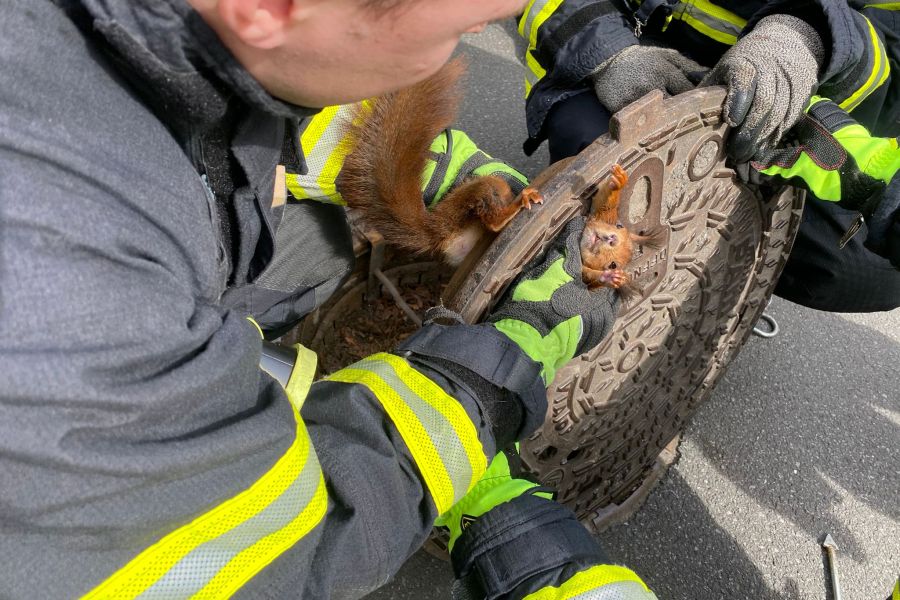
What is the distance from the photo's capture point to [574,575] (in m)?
Answer: 1.01

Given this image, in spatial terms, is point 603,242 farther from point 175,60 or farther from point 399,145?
point 175,60

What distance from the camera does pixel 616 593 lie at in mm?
976

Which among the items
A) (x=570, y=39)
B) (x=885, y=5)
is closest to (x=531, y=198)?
(x=570, y=39)

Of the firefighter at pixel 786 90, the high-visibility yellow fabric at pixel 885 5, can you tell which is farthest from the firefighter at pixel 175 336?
the high-visibility yellow fabric at pixel 885 5

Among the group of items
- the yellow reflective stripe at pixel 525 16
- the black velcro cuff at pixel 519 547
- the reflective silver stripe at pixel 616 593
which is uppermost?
the yellow reflective stripe at pixel 525 16

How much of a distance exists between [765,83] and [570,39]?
1.97 feet

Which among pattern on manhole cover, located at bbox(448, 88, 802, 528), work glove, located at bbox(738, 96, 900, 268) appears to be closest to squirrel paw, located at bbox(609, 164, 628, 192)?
pattern on manhole cover, located at bbox(448, 88, 802, 528)

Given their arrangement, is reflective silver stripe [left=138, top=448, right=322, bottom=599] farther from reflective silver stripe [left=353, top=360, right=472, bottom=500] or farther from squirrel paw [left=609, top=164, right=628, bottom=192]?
squirrel paw [left=609, top=164, right=628, bottom=192]

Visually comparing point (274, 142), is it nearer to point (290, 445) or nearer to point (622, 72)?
point (290, 445)

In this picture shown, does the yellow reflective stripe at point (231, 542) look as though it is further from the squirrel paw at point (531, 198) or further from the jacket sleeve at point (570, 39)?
the jacket sleeve at point (570, 39)

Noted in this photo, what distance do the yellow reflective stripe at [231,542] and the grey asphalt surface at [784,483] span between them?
119cm

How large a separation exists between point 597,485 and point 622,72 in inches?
47.9

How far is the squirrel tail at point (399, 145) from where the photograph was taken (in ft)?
4.77

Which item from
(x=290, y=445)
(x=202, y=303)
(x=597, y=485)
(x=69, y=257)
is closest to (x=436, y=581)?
(x=597, y=485)
